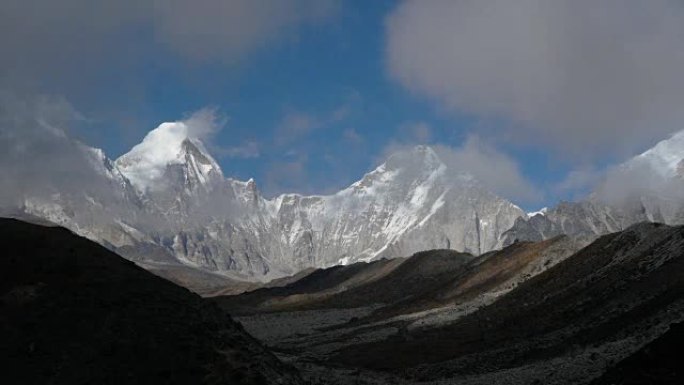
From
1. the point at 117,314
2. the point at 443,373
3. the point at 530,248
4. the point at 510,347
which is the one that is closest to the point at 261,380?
the point at 117,314

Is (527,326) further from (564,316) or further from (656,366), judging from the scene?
(656,366)

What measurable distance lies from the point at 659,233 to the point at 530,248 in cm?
6052

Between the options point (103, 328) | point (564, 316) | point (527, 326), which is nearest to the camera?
point (103, 328)

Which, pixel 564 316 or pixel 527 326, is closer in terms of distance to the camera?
pixel 564 316

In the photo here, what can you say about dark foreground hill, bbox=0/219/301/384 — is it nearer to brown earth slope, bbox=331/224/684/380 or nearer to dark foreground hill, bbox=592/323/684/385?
dark foreground hill, bbox=592/323/684/385

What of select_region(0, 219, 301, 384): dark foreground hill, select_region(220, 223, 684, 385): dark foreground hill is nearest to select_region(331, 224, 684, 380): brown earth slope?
select_region(220, 223, 684, 385): dark foreground hill

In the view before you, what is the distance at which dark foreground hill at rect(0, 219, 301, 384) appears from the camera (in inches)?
1559

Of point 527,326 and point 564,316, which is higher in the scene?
point 564,316

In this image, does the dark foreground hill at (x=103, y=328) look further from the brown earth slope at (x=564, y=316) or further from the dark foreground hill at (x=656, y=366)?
the brown earth slope at (x=564, y=316)

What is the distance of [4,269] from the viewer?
4656cm

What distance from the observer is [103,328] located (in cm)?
4288

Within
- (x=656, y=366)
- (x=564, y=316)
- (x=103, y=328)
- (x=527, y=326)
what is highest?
(x=103, y=328)

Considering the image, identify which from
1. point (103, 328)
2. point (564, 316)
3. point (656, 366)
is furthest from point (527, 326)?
point (103, 328)

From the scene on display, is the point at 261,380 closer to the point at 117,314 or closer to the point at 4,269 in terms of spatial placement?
the point at 117,314
